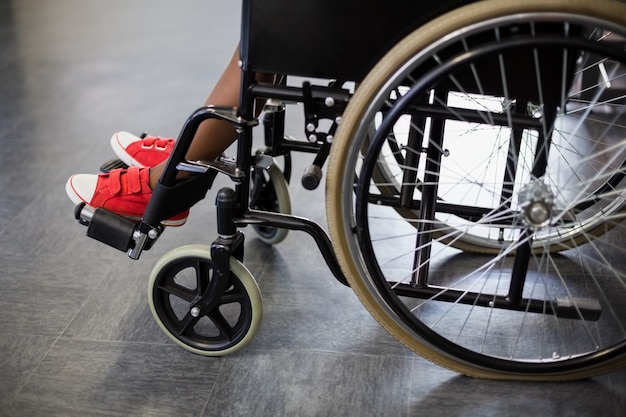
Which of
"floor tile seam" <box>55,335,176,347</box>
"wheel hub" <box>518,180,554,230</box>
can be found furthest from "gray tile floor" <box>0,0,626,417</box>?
"wheel hub" <box>518,180,554,230</box>

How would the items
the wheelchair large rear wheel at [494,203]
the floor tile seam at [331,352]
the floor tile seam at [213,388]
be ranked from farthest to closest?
1. the floor tile seam at [331,352]
2. the floor tile seam at [213,388]
3. the wheelchair large rear wheel at [494,203]

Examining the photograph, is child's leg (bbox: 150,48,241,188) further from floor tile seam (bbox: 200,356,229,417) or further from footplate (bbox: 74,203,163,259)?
floor tile seam (bbox: 200,356,229,417)

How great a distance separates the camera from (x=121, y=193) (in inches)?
55.1

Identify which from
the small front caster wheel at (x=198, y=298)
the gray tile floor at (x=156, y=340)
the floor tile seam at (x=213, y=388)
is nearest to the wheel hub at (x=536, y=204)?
the gray tile floor at (x=156, y=340)

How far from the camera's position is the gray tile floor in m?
1.28

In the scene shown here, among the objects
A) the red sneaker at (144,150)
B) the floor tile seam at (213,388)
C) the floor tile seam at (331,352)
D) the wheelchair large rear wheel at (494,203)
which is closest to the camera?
the wheelchair large rear wheel at (494,203)

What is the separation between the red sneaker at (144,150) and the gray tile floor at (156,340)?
25 centimetres

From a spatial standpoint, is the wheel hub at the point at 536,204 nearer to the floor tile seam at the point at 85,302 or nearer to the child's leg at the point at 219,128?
the child's leg at the point at 219,128

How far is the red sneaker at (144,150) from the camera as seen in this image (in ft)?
5.04

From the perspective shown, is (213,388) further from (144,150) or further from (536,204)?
(536,204)

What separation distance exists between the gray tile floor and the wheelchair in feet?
0.18

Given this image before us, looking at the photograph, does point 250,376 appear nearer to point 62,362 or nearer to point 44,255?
point 62,362

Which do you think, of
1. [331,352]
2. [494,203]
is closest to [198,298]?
[331,352]

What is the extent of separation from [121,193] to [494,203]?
34.6 inches
